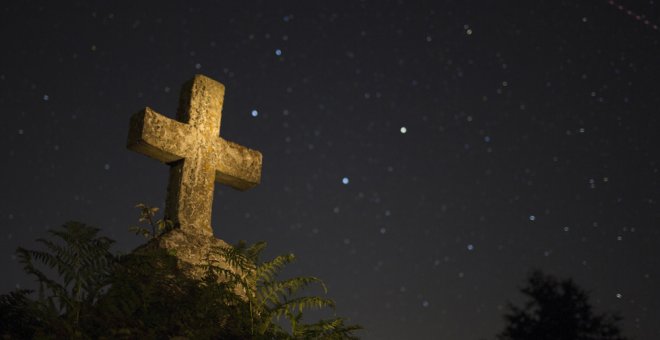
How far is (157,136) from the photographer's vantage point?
6.13 meters

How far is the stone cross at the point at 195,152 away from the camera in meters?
6.12

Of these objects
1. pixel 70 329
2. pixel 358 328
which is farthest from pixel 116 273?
pixel 358 328

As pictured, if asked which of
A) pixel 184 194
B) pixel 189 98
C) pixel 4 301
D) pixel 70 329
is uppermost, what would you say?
pixel 189 98

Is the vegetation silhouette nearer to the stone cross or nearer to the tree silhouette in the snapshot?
the stone cross

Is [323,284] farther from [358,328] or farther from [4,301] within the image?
[4,301]

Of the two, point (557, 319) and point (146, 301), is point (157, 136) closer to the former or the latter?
point (146, 301)

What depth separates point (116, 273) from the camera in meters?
4.46

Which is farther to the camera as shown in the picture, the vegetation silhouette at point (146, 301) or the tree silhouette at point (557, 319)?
the tree silhouette at point (557, 319)

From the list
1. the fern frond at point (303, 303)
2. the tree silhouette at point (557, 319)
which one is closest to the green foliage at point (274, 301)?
the fern frond at point (303, 303)

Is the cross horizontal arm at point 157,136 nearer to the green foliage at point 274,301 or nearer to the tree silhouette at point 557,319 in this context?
the green foliage at point 274,301

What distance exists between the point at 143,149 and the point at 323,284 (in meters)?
2.68

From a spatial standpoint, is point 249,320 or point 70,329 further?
point 249,320

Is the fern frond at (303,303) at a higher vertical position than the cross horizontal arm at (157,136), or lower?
lower

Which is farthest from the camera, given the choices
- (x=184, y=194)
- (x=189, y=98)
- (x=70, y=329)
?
(x=189, y=98)
